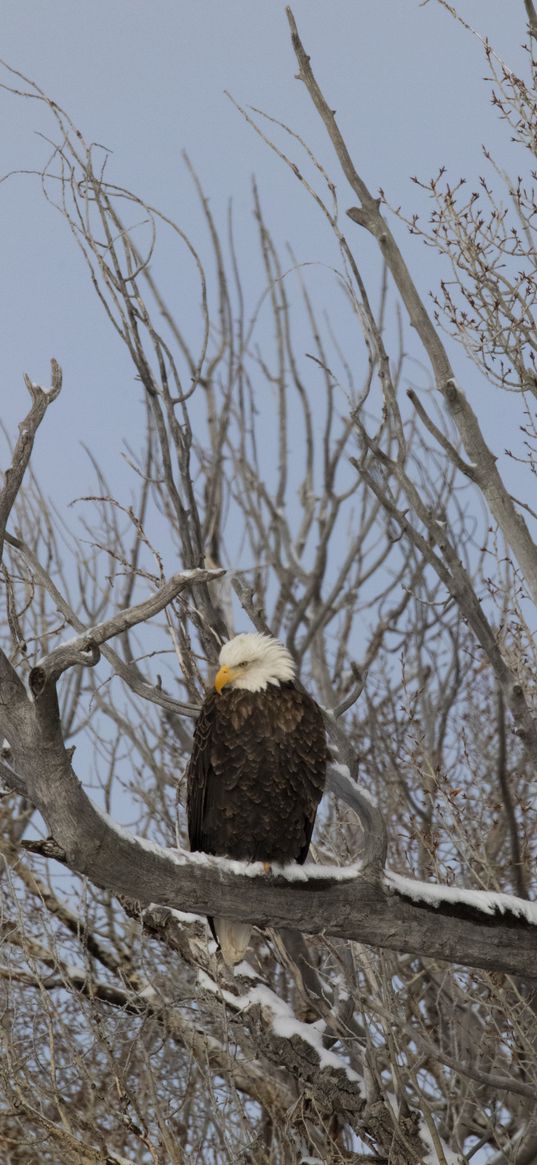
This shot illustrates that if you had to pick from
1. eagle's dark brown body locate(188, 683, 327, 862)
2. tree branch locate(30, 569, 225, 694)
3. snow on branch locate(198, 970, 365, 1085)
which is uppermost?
tree branch locate(30, 569, 225, 694)

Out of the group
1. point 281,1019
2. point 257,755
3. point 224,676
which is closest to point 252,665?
point 224,676

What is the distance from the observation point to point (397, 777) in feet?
28.4

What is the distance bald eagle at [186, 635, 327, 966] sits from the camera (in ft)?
14.4

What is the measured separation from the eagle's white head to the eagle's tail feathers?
1185 mm

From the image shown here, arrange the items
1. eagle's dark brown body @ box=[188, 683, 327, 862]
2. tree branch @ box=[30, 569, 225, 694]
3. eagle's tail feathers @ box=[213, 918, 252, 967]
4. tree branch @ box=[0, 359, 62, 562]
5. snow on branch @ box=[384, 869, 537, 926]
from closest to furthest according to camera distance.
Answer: tree branch @ box=[30, 569, 225, 694] < tree branch @ box=[0, 359, 62, 562] < snow on branch @ box=[384, 869, 537, 926] < eagle's dark brown body @ box=[188, 683, 327, 862] < eagle's tail feathers @ box=[213, 918, 252, 967]

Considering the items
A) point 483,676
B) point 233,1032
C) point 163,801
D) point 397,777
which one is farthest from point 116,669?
point 483,676

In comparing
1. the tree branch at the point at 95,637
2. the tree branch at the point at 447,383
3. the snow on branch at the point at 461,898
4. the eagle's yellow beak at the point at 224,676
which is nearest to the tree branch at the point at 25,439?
the tree branch at the point at 95,637

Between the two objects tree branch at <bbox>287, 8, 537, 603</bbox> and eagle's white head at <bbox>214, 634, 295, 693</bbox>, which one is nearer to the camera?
eagle's white head at <bbox>214, 634, 295, 693</bbox>

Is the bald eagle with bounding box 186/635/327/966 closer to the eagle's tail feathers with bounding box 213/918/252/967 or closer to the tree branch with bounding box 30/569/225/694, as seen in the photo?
the eagle's tail feathers with bounding box 213/918/252/967

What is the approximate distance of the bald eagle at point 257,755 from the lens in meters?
4.38

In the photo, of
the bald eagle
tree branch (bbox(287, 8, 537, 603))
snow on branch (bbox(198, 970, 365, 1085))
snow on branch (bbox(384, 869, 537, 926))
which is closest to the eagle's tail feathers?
snow on branch (bbox(198, 970, 365, 1085))

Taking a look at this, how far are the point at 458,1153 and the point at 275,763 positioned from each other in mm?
2291

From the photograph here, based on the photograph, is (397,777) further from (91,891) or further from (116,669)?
(116,669)

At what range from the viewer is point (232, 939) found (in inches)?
198
